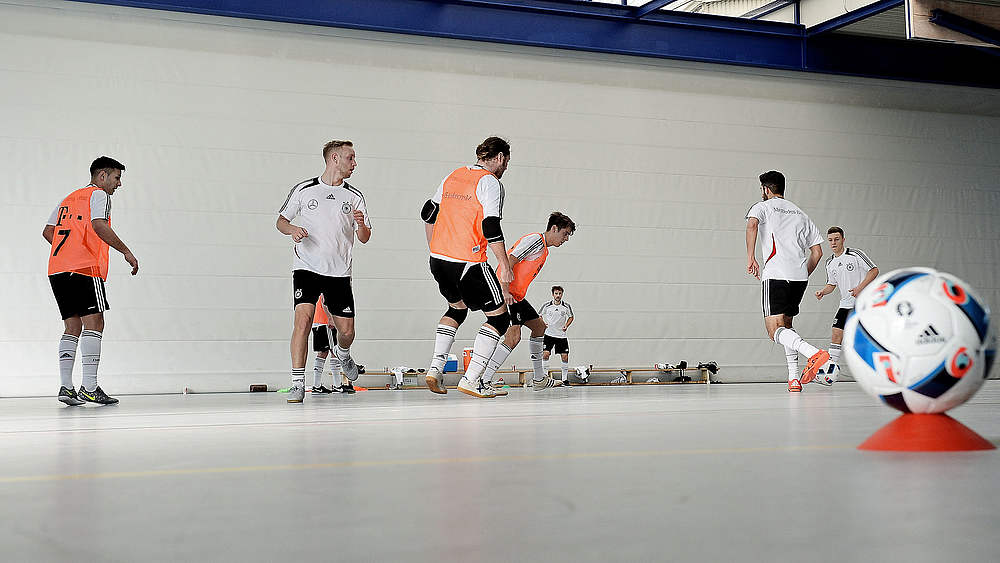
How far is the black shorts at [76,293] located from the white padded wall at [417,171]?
4.33 meters

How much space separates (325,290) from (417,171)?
18.6 feet

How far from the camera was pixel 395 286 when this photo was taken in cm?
1249

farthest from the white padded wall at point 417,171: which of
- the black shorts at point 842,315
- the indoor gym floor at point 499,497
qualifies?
the indoor gym floor at point 499,497

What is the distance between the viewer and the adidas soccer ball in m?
2.86

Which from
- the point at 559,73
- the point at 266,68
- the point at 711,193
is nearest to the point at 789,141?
the point at 711,193

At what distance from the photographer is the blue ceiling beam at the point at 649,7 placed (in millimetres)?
13102

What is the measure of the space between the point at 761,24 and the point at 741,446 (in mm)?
12825

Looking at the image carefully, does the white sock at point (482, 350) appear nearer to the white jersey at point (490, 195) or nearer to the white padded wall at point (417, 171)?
the white jersey at point (490, 195)

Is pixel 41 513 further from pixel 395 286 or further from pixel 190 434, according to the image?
pixel 395 286

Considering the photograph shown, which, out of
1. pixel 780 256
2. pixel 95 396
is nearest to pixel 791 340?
pixel 780 256

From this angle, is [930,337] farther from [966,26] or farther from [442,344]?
[966,26]

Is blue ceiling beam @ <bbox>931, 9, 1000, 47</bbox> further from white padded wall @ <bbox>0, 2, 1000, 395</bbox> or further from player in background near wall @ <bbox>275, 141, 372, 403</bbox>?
player in background near wall @ <bbox>275, 141, 372, 403</bbox>

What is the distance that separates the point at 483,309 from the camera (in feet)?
22.6

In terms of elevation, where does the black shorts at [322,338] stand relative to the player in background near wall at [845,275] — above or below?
below
